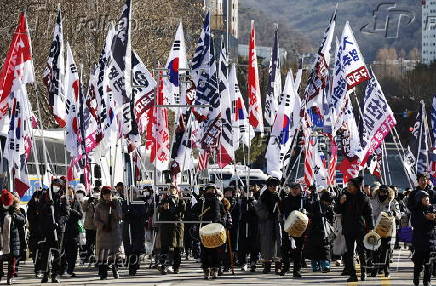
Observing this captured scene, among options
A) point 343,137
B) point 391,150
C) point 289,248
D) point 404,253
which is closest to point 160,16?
point 343,137

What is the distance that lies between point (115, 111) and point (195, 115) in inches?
124

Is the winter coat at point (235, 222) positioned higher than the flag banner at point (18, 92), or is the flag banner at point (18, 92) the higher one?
the flag banner at point (18, 92)

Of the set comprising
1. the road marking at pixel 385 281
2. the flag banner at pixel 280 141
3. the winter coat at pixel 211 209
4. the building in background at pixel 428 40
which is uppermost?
the building in background at pixel 428 40

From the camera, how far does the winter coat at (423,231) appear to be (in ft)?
69.5

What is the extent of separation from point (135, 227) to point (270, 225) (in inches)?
103

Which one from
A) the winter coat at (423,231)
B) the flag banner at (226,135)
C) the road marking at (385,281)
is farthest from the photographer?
the flag banner at (226,135)

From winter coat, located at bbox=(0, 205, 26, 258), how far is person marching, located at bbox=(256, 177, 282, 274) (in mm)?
4435

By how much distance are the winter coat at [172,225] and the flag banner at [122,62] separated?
2.98 meters

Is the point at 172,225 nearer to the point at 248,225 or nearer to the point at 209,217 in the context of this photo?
the point at 209,217

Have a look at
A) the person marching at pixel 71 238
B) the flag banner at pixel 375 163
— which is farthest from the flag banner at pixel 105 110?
the flag banner at pixel 375 163

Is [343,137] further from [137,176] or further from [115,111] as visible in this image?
[115,111]

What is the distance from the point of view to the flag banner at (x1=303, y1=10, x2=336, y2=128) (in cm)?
3234

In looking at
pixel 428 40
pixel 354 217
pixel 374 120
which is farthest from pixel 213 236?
pixel 428 40

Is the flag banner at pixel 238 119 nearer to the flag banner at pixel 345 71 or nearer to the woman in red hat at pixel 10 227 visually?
the flag banner at pixel 345 71
